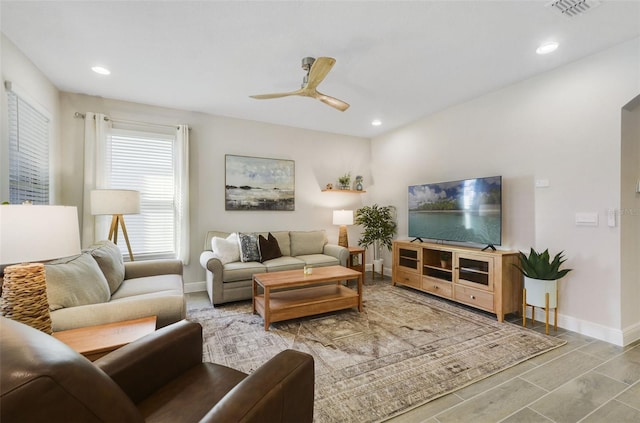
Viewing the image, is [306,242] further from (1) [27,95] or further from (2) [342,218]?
(1) [27,95]

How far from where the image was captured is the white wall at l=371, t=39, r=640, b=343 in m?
2.56

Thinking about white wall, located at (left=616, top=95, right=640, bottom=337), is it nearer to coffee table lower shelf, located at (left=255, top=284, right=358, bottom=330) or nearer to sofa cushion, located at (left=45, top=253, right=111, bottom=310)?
coffee table lower shelf, located at (left=255, top=284, right=358, bottom=330)

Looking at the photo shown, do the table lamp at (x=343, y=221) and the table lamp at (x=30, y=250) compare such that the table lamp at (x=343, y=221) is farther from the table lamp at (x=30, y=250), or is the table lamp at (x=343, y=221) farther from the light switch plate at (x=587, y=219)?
the table lamp at (x=30, y=250)

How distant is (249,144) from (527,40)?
12.1 ft

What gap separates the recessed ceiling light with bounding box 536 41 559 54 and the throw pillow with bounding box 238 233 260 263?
3.81 metres

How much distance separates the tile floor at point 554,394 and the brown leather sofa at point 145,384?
3.21 feet

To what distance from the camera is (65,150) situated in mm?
3572

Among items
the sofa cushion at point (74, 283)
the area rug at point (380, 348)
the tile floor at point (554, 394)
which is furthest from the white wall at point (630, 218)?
the sofa cushion at point (74, 283)

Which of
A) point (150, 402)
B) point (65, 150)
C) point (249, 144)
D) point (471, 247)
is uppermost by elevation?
point (249, 144)

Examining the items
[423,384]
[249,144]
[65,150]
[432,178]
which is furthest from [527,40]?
[65,150]

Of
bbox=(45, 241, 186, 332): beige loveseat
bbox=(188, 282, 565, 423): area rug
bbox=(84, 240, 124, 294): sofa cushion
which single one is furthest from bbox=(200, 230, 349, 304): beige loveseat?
bbox=(45, 241, 186, 332): beige loveseat

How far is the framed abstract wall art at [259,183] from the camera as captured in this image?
4.52 meters

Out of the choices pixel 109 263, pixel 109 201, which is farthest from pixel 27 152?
pixel 109 263

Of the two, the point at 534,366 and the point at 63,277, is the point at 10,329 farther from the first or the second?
the point at 534,366
